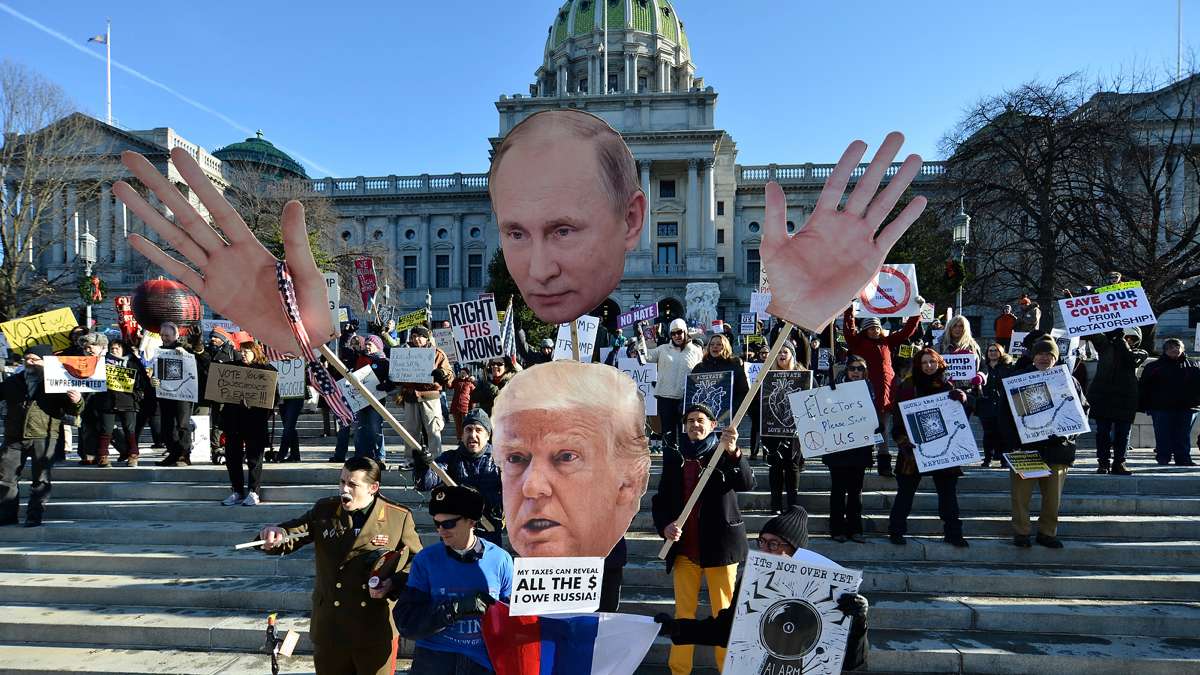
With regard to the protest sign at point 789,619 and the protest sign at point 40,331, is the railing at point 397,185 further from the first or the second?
the protest sign at point 789,619

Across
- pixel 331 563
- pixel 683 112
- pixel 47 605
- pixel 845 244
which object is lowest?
pixel 47 605

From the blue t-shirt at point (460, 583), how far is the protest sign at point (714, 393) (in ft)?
5.51

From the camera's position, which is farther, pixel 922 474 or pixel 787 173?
pixel 787 173

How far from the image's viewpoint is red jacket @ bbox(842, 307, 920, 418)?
7.30 meters

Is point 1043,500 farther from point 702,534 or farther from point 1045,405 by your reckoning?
point 702,534

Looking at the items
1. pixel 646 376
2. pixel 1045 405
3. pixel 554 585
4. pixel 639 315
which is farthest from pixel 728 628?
pixel 639 315

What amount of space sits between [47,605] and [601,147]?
7.51 meters

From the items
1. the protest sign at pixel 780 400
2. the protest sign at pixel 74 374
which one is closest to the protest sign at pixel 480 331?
the protest sign at pixel 780 400

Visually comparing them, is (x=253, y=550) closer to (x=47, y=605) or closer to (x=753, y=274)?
(x=47, y=605)

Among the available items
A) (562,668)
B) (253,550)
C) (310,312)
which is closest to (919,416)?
(562,668)

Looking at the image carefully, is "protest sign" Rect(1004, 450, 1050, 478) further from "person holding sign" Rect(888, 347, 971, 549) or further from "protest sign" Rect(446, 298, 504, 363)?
"protest sign" Rect(446, 298, 504, 363)

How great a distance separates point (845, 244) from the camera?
7.68 ft

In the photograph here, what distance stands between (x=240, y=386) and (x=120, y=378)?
2.93 m

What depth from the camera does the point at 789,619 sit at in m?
2.74
